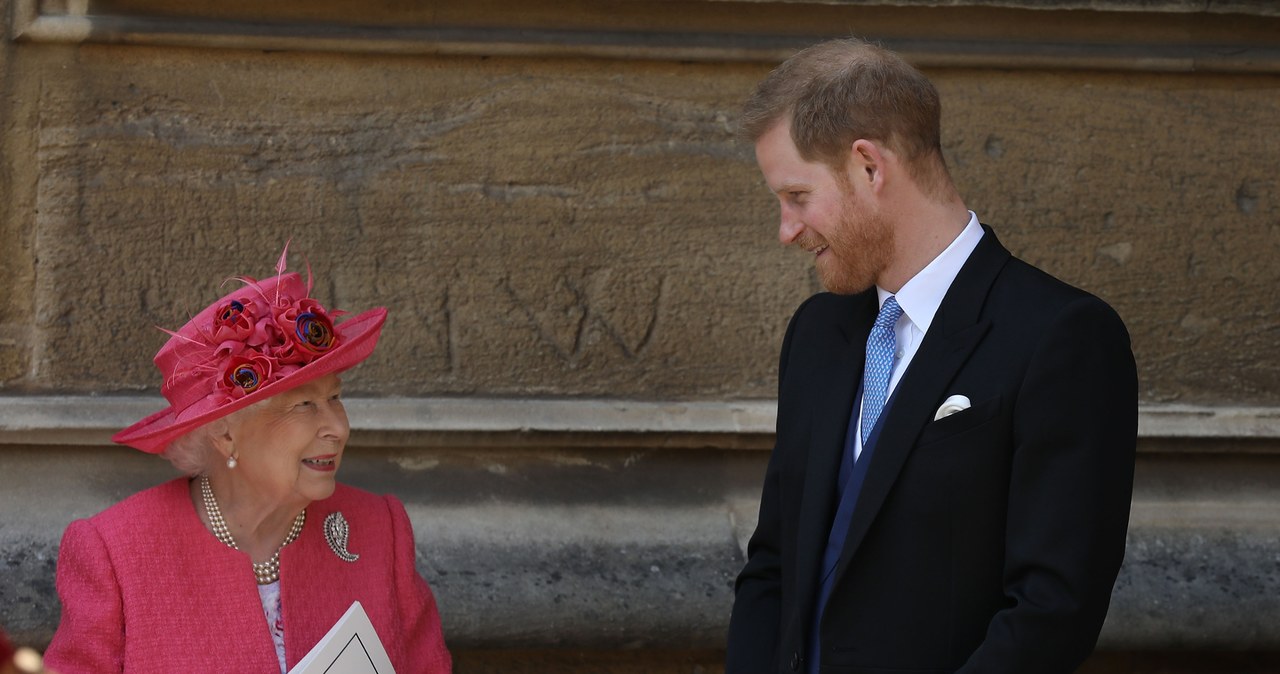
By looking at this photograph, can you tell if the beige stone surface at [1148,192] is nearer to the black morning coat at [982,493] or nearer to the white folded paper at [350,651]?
the black morning coat at [982,493]

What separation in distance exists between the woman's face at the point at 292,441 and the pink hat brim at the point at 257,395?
44 mm

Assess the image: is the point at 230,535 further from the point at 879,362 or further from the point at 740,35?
the point at 740,35

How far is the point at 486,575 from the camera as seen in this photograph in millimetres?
3480

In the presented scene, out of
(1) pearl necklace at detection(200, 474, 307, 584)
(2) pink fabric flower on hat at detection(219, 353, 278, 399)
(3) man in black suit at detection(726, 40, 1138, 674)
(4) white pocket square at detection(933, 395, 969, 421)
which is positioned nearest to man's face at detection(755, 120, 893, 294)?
(3) man in black suit at detection(726, 40, 1138, 674)

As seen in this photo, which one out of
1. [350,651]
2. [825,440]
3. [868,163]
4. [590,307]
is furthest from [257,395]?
[590,307]

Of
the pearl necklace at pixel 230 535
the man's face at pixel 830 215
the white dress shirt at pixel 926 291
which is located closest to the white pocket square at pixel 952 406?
the white dress shirt at pixel 926 291

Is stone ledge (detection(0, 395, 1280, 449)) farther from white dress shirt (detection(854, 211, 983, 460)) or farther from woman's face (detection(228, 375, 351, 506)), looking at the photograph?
white dress shirt (detection(854, 211, 983, 460))

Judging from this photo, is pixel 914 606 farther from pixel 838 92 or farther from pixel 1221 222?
A: pixel 1221 222

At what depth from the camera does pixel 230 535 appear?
8.16ft

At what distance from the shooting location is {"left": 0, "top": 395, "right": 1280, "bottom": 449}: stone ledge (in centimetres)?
Answer: 343

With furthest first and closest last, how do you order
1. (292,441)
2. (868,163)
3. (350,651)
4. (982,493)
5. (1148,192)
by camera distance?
1. (1148,192)
2. (292,441)
3. (350,651)
4. (868,163)
5. (982,493)

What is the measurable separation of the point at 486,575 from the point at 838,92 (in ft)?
5.78

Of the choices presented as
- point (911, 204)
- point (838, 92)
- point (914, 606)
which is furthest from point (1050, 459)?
point (838, 92)

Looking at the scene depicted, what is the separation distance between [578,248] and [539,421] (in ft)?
1.47
